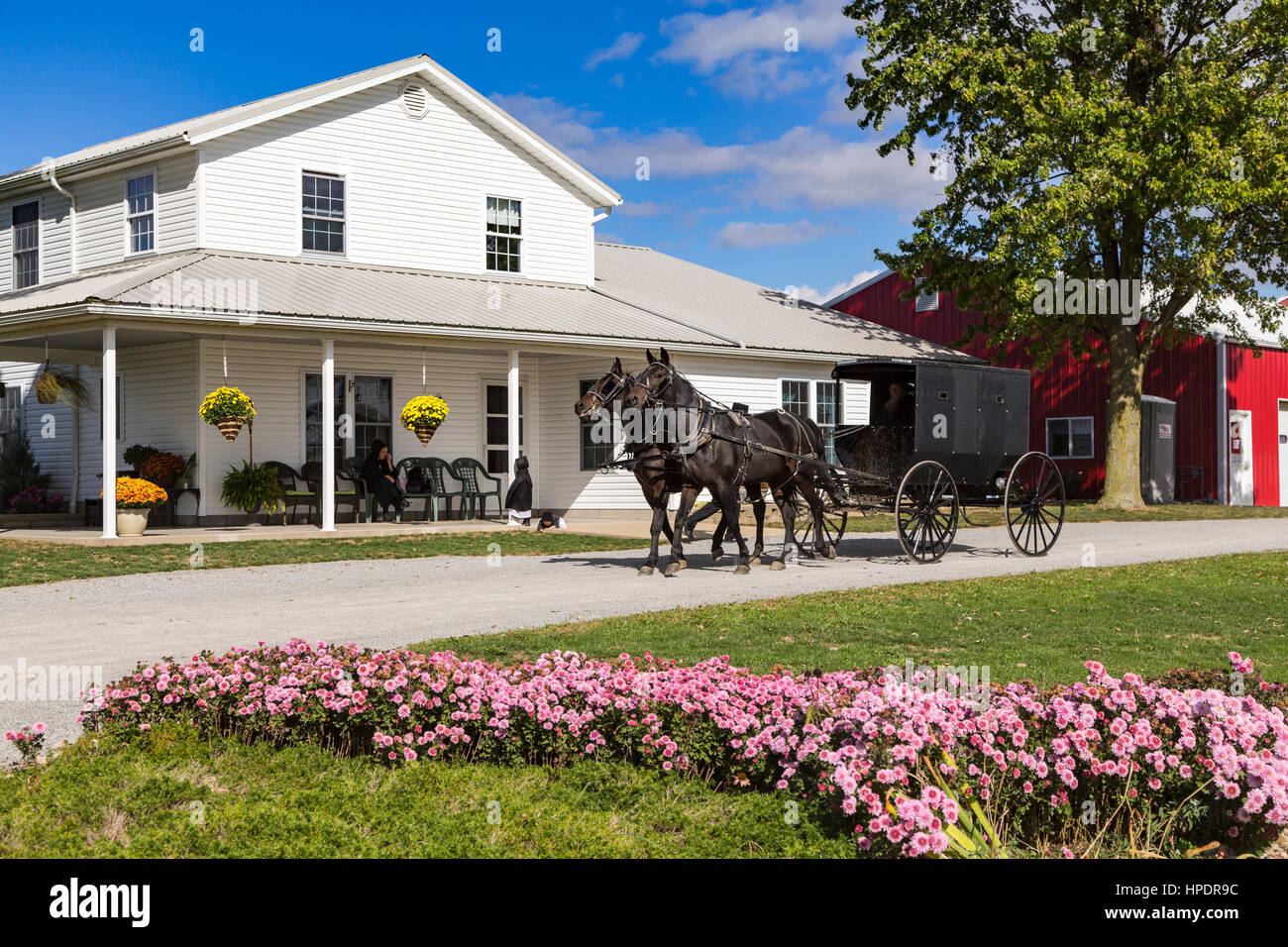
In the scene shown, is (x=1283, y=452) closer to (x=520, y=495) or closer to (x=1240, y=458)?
(x=1240, y=458)

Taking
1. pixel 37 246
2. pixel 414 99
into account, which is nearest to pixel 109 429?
pixel 37 246

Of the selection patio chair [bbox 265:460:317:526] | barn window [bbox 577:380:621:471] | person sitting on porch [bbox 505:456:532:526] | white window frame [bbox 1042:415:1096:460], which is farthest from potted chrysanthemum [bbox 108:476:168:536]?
white window frame [bbox 1042:415:1096:460]

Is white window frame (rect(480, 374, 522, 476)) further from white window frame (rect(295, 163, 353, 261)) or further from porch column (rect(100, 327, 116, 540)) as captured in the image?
porch column (rect(100, 327, 116, 540))

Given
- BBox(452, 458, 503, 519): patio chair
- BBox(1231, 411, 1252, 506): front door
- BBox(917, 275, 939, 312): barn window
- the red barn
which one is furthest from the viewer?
BBox(917, 275, 939, 312): barn window

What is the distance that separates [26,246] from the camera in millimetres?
26062

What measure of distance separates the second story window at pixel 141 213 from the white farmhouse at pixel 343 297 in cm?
5

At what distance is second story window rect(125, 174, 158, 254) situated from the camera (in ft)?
75.9

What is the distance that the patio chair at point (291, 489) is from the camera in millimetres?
21906

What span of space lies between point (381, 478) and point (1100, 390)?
22504 millimetres

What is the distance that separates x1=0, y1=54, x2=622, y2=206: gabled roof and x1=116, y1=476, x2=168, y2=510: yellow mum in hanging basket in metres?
6.53

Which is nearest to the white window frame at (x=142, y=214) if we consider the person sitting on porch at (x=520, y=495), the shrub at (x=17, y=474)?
the shrub at (x=17, y=474)

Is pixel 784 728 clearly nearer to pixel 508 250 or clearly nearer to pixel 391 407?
pixel 391 407

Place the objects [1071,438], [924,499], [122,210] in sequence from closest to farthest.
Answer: [924,499] < [122,210] < [1071,438]

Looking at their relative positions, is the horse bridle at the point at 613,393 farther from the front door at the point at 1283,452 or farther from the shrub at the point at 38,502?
the front door at the point at 1283,452
